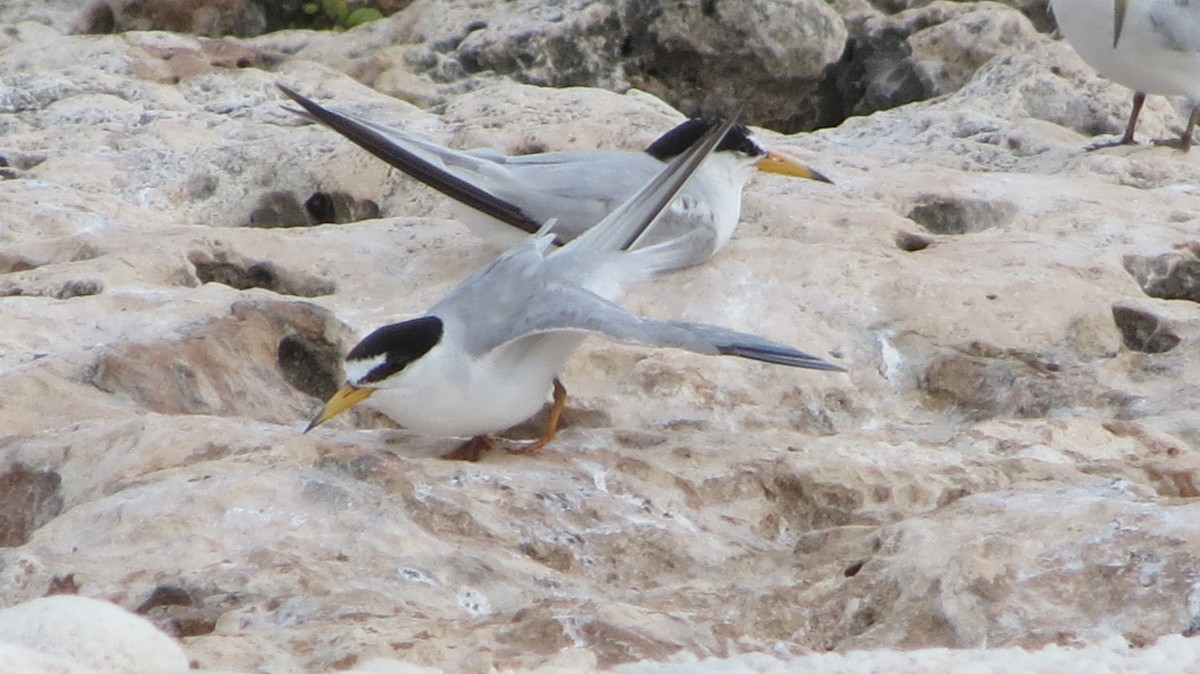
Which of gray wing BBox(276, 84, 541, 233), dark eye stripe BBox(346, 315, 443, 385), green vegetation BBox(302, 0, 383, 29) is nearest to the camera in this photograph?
dark eye stripe BBox(346, 315, 443, 385)

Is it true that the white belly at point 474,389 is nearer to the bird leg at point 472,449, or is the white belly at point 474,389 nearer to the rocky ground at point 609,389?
the bird leg at point 472,449

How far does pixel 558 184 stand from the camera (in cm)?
496

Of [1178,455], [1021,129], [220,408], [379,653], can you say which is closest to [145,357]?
[220,408]

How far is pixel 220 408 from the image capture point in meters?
4.12

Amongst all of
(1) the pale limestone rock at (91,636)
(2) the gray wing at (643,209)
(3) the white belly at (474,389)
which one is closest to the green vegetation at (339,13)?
(2) the gray wing at (643,209)

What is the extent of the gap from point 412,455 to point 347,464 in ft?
1.41

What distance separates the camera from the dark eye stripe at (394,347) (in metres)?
3.73

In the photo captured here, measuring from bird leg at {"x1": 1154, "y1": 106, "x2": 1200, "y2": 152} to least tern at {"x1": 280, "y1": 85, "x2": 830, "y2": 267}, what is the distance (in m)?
1.92

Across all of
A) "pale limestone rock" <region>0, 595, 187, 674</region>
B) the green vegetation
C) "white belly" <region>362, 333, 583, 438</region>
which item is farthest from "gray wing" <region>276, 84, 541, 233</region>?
the green vegetation

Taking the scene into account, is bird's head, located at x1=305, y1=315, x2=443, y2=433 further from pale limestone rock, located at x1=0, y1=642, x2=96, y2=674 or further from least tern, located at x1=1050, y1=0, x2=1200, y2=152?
least tern, located at x1=1050, y1=0, x2=1200, y2=152

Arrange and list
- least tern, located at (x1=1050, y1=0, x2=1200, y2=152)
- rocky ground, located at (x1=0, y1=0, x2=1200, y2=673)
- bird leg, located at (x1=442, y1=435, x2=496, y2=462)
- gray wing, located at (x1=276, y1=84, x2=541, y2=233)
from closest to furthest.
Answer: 1. rocky ground, located at (x1=0, y1=0, x2=1200, y2=673)
2. bird leg, located at (x1=442, y1=435, x2=496, y2=462)
3. gray wing, located at (x1=276, y1=84, x2=541, y2=233)
4. least tern, located at (x1=1050, y1=0, x2=1200, y2=152)

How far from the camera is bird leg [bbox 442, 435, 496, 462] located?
3.85m

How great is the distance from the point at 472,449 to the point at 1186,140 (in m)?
3.55

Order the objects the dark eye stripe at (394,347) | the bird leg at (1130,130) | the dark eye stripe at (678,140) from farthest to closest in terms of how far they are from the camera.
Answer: the bird leg at (1130,130), the dark eye stripe at (678,140), the dark eye stripe at (394,347)
